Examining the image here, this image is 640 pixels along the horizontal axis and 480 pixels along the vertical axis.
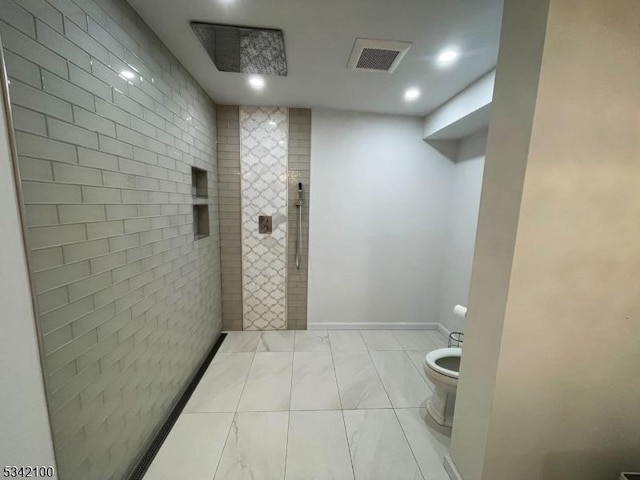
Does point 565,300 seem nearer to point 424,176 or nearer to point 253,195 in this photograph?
point 424,176

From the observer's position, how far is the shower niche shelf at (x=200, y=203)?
2.31 m

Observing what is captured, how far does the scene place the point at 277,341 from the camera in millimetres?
2787

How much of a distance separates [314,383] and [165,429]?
1087 mm

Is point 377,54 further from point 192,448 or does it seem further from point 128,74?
point 192,448

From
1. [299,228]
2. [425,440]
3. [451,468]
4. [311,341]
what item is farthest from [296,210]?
[451,468]

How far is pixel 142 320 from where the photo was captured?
143 cm

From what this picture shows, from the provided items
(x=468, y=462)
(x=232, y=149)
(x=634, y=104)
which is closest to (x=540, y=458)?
(x=468, y=462)

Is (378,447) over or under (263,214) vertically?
under

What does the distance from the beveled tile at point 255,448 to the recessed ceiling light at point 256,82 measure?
8.43 feet

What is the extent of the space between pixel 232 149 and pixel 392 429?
2875 mm

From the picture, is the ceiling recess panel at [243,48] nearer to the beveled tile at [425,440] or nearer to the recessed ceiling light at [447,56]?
the recessed ceiling light at [447,56]

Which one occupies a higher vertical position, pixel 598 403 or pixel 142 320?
pixel 142 320

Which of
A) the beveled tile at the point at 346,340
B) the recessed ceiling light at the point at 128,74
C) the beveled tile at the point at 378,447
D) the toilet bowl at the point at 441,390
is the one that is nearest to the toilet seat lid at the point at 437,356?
the toilet bowl at the point at 441,390

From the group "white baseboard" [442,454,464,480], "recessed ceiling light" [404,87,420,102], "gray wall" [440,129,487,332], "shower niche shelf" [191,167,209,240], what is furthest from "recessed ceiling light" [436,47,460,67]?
"white baseboard" [442,454,464,480]
